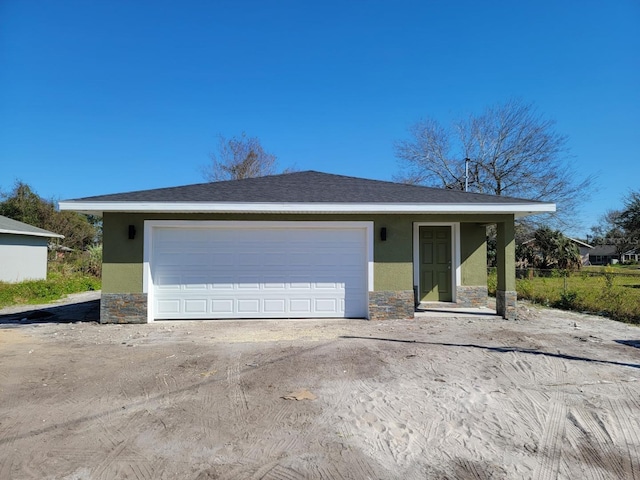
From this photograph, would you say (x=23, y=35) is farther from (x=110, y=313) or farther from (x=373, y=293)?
(x=373, y=293)

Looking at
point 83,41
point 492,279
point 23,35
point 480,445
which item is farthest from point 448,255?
point 23,35

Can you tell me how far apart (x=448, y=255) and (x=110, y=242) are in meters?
8.33

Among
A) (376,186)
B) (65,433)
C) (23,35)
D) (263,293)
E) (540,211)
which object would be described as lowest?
(65,433)

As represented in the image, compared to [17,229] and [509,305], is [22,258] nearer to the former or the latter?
[17,229]

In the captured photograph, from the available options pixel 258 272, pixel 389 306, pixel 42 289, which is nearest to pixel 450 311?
pixel 389 306

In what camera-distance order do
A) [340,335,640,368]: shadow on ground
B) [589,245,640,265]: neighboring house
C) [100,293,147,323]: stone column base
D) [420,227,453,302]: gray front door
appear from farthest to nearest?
[589,245,640,265]: neighboring house, [420,227,453,302]: gray front door, [100,293,147,323]: stone column base, [340,335,640,368]: shadow on ground

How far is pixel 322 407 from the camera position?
11.9ft

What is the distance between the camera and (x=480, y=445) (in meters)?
2.92

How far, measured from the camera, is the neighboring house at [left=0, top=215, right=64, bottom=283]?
51.6 ft

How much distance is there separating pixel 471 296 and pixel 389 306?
9.75 ft

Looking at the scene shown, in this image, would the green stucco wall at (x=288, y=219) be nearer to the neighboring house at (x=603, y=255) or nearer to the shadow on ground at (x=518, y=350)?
the shadow on ground at (x=518, y=350)

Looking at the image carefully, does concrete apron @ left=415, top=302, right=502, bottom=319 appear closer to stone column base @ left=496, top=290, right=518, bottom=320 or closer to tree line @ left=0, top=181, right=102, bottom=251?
stone column base @ left=496, top=290, right=518, bottom=320

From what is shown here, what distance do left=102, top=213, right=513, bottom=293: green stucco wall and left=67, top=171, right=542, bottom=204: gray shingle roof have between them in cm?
40

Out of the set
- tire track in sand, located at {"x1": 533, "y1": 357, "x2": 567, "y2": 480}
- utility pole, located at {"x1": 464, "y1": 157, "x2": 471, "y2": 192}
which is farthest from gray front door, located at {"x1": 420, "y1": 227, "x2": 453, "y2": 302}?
utility pole, located at {"x1": 464, "y1": 157, "x2": 471, "y2": 192}
